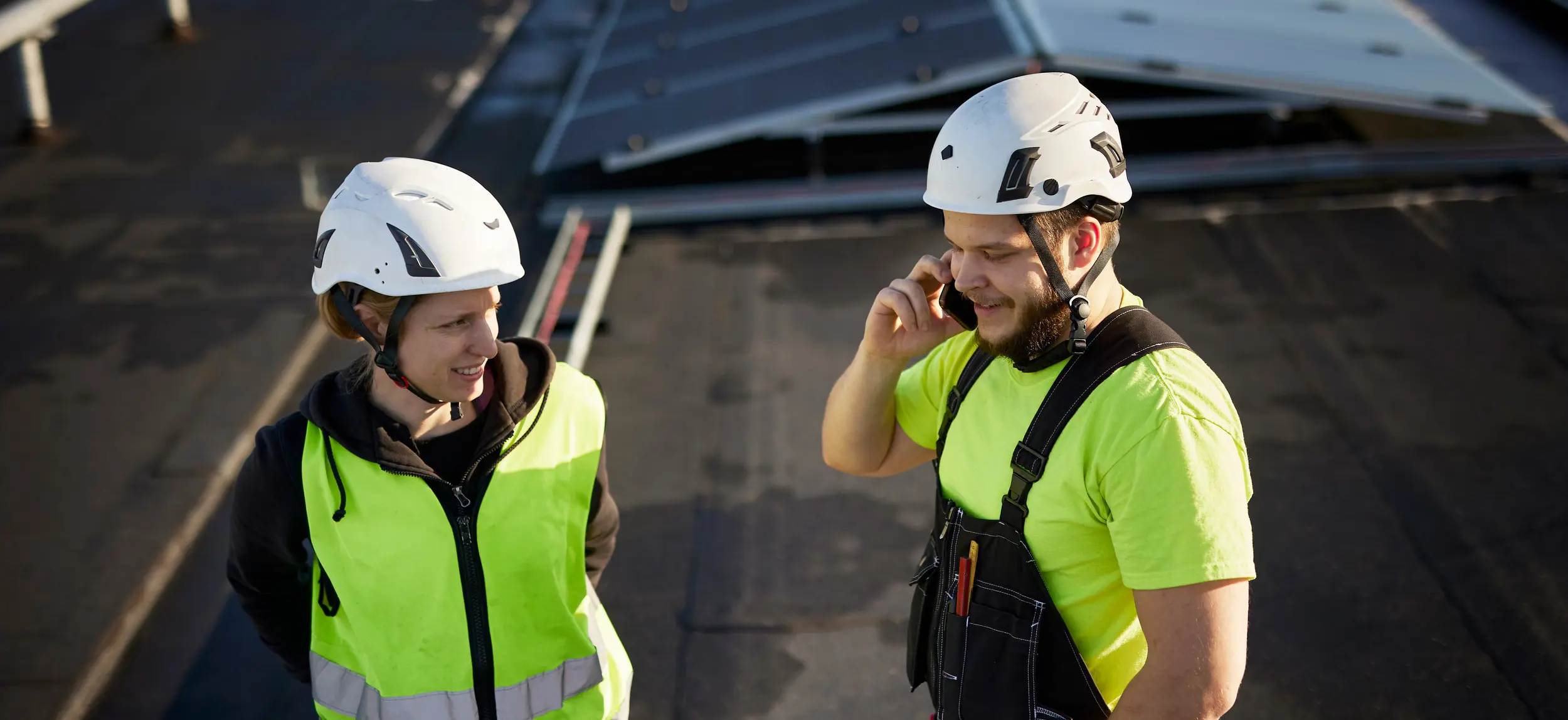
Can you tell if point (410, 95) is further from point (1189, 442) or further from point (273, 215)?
point (1189, 442)

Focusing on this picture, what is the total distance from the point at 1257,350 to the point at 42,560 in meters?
5.84

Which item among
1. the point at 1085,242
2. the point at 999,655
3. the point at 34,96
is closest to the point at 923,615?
the point at 999,655

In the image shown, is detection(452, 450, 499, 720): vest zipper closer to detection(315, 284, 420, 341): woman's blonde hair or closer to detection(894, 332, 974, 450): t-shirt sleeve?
detection(315, 284, 420, 341): woman's blonde hair

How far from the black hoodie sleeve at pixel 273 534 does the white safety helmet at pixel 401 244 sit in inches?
10.9

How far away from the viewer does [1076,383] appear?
2.37 metres

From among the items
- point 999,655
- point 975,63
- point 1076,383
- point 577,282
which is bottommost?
point 577,282

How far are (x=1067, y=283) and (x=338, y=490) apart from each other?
1.58m

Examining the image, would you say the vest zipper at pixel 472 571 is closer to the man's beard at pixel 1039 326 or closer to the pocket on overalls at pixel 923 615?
the pocket on overalls at pixel 923 615

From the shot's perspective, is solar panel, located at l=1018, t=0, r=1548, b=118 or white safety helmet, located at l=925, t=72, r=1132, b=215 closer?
white safety helmet, located at l=925, t=72, r=1132, b=215

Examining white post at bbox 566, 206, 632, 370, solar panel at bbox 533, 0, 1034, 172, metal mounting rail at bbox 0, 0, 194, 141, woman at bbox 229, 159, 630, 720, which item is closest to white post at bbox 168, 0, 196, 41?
metal mounting rail at bbox 0, 0, 194, 141

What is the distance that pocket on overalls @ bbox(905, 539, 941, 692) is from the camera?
2.76m

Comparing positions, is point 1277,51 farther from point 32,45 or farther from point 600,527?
point 32,45

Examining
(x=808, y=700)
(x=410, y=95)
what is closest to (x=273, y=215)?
(x=410, y=95)

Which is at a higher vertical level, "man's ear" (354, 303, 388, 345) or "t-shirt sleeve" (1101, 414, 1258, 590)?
"t-shirt sleeve" (1101, 414, 1258, 590)
